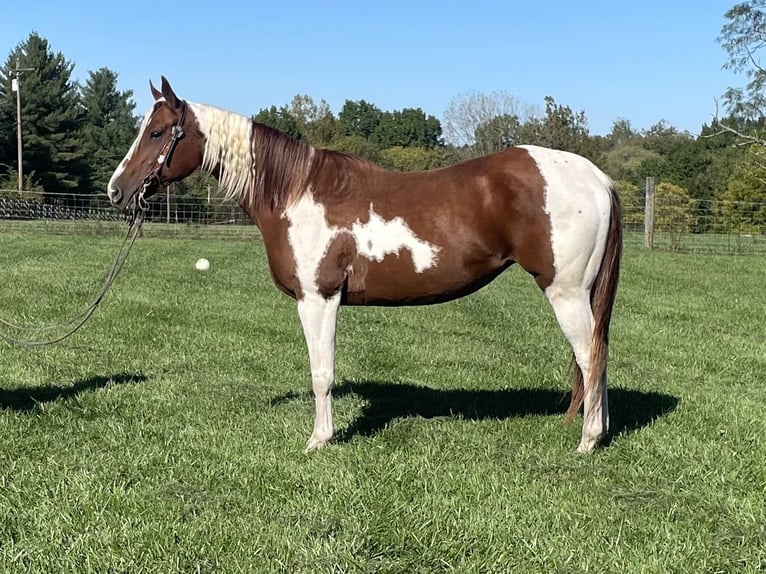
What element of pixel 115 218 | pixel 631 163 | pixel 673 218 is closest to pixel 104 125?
pixel 115 218

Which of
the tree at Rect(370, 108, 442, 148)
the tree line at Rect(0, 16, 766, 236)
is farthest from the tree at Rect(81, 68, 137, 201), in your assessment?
the tree at Rect(370, 108, 442, 148)

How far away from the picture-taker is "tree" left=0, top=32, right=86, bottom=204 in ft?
143

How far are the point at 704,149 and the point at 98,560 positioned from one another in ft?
179

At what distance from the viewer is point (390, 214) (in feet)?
12.9

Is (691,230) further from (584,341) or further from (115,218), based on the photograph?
(115,218)

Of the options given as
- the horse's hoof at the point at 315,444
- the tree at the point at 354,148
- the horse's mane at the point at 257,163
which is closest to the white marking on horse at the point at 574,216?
the horse's mane at the point at 257,163

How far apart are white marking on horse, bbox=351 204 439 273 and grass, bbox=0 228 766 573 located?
116cm

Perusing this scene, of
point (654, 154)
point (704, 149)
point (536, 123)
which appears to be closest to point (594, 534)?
point (536, 123)

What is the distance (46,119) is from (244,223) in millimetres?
24380

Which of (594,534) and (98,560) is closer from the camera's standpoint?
(98,560)

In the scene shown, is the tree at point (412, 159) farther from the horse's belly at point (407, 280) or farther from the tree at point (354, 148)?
the horse's belly at point (407, 280)

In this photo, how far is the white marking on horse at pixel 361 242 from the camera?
3891 mm

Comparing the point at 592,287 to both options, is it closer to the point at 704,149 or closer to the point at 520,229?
the point at 520,229

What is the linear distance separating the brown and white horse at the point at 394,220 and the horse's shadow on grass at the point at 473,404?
64 centimetres
